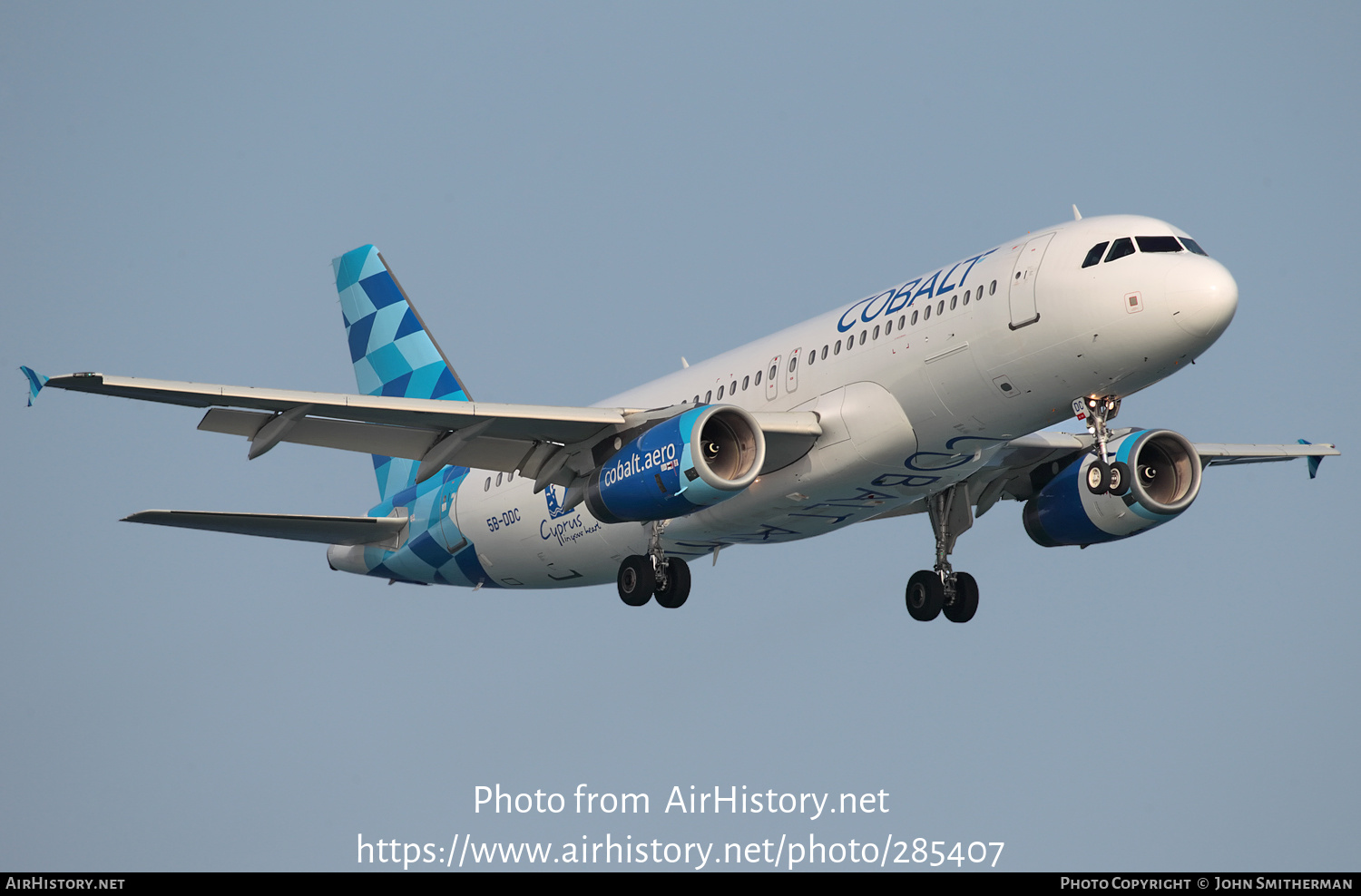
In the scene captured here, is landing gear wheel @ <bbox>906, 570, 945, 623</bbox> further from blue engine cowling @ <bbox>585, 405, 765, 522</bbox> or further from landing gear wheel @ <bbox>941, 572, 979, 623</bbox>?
blue engine cowling @ <bbox>585, 405, 765, 522</bbox>

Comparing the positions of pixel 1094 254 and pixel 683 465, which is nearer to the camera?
pixel 1094 254

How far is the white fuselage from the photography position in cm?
2578

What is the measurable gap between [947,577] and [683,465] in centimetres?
891

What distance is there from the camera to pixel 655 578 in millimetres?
32406

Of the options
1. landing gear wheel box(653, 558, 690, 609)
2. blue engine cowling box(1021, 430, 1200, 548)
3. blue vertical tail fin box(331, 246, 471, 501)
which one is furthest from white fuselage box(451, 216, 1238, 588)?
blue vertical tail fin box(331, 246, 471, 501)

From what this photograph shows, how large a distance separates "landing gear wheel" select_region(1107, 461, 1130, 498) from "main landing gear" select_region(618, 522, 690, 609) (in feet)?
31.4

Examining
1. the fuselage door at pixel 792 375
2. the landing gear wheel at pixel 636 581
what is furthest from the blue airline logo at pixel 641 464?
the landing gear wheel at pixel 636 581

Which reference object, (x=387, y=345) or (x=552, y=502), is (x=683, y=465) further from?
(x=387, y=345)

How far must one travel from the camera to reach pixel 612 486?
2944cm

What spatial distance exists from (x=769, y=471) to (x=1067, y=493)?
751 centimetres

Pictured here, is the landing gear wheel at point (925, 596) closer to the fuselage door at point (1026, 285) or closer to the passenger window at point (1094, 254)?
the fuselage door at point (1026, 285)

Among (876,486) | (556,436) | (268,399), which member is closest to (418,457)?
(556,436)

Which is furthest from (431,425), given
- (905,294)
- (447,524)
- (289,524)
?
(905,294)

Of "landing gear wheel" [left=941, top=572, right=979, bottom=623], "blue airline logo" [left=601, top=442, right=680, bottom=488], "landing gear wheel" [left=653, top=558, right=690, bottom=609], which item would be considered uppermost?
"blue airline logo" [left=601, top=442, right=680, bottom=488]
